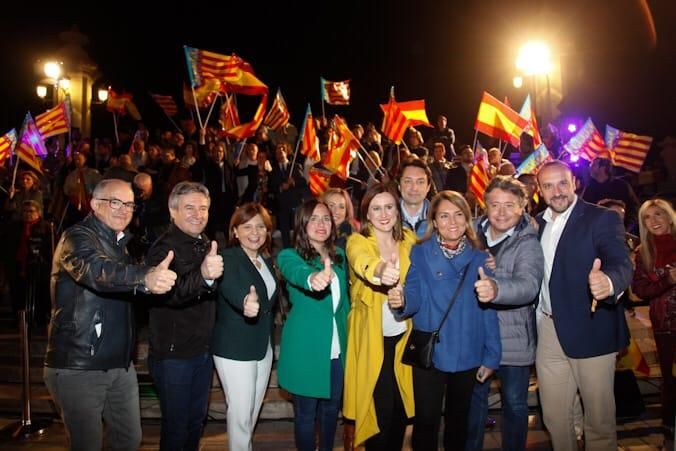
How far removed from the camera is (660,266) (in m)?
5.29

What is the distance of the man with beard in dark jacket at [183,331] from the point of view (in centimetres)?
383

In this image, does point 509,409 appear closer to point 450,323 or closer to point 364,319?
point 450,323

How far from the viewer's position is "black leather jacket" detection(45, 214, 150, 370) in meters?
3.29

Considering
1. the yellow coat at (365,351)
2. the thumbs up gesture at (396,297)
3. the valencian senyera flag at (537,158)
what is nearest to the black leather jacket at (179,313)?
the yellow coat at (365,351)

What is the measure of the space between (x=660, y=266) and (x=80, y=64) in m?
23.9

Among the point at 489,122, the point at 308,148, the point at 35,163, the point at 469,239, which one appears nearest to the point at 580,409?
the point at 469,239

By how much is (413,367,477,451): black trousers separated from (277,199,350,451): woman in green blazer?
773mm

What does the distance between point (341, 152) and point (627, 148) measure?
692cm

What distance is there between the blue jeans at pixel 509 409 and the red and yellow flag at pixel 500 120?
20.0 feet

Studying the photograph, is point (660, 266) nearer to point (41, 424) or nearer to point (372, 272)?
point (372, 272)

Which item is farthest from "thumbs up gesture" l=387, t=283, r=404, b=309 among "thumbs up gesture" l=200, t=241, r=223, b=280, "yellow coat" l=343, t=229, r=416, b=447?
"thumbs up gesture" l=200, t=241, r=223, b=280

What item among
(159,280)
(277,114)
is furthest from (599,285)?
(277,114)

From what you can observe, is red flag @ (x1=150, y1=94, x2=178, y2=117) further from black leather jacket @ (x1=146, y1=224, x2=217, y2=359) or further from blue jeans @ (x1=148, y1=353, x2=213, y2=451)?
blue jeans @ (x1=148, y1=353, x2=213, y2=451)

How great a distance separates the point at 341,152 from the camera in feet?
31.7
